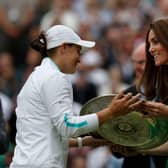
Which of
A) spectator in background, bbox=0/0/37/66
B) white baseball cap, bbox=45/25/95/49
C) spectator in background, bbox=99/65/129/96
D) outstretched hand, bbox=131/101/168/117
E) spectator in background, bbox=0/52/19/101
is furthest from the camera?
spectator in background, bbox=0/0/37/66

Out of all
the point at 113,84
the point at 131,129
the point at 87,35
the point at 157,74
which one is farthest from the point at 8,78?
the point at 131,129

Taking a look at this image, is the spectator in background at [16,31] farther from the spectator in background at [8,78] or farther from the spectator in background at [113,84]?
the spectator in background at [113,84]

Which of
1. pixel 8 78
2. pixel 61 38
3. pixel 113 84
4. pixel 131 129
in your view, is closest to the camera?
pixel 61 38

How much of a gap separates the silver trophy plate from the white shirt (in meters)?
0.36

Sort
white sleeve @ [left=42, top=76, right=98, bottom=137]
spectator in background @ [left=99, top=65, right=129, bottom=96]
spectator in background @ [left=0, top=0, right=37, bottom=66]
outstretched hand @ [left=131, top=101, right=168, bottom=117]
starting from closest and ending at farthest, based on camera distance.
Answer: white sleeve @ [left=42, top=76, right=98, bottom=137], outstretched hand @ [left=131, top=101, right=168, bottom=117], spectator in background @ [left=99, top=65, right=129, bottom=96], spectator in background @ [left=0, top=0, right=37, bottom=66]

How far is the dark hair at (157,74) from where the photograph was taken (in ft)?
23.8

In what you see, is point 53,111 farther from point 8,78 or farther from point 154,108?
point 8,78

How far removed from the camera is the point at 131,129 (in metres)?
7.38

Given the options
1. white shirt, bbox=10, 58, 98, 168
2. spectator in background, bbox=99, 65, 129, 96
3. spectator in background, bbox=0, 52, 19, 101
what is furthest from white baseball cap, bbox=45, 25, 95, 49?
spectator in background, bbox=0, 52, 19, 101

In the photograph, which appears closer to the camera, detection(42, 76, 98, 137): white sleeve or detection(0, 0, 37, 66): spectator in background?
detection(42, 76, 98, 137): white sleeve

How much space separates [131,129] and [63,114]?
2.77ft

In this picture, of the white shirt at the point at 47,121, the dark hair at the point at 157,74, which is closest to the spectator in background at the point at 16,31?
the dark hair at the point at 157,74

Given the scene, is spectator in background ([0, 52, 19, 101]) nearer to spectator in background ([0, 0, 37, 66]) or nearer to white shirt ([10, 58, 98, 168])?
spectator in background ([0, 0, 37, 66])

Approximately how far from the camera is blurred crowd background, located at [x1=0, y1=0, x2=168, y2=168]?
13.3 meters
